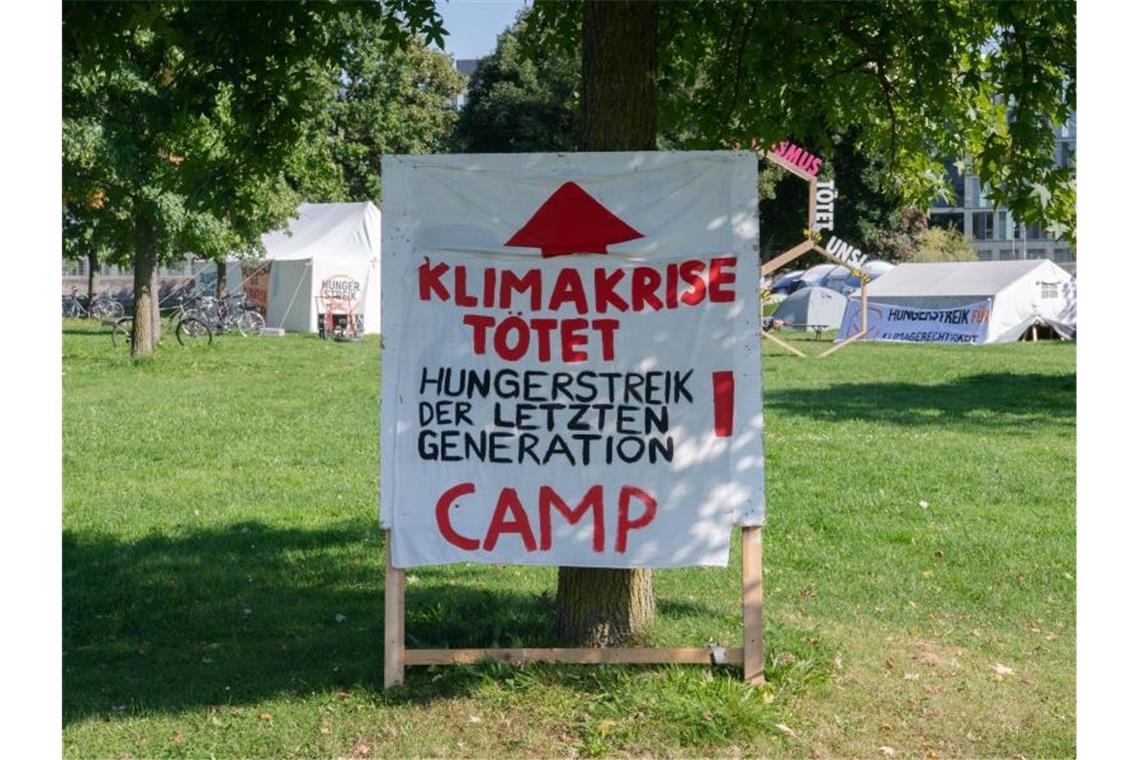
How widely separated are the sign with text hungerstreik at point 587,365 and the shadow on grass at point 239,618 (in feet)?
2.79

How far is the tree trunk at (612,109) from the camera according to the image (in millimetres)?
5281

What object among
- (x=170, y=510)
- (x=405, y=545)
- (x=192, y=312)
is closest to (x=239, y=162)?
(x=405, y=545)

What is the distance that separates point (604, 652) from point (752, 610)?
612 millimetres

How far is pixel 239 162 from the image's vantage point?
A: 238 inches

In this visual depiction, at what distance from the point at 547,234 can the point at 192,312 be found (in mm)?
27765

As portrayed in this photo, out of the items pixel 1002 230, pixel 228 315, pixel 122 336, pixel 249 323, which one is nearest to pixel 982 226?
pixel 1002 230

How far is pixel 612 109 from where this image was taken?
17.4 ft

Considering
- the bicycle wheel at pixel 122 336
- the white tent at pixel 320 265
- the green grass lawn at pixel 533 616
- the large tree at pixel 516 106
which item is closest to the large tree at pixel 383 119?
the large tree at pixel 516 106

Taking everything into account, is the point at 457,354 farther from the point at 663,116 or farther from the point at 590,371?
the point at 663,116

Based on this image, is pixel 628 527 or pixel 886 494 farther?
pixel 886 494

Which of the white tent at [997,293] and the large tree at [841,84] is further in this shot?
the white tent at [997,293]

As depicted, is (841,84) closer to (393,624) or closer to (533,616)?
(533,616)

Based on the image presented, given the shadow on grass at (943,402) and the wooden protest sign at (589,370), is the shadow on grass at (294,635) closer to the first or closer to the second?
the wooden protest sign at (589,370)

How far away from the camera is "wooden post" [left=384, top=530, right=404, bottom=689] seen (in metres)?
5.05
